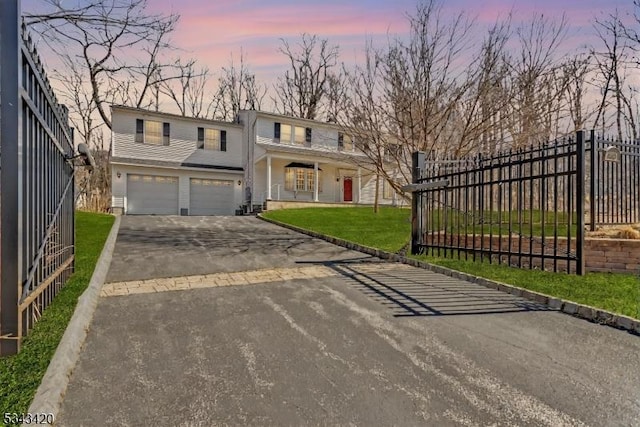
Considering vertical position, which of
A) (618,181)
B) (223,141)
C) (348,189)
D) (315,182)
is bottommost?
(618,181)

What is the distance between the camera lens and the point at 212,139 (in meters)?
23.6

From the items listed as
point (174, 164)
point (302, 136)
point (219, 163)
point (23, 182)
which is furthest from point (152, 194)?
point (23, 182)

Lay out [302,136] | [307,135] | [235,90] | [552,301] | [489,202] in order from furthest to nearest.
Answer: [235,90] → [307,135] → [302,136] → [489,202] → [552,301]

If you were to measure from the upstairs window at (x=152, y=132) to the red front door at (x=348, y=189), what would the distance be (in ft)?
41.1

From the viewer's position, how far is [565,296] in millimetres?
4922

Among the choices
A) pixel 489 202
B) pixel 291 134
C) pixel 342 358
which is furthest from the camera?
pixel 291 134

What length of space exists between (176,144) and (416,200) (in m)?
18.5

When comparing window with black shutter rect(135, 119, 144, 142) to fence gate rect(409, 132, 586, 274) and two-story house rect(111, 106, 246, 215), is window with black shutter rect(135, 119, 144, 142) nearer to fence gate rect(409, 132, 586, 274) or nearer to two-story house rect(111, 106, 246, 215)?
two-story house rect(111, 106, 246, 215)

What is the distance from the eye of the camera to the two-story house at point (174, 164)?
2075cm

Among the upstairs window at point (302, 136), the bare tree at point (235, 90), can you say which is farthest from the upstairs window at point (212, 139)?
the bare tree at point (235, 90)

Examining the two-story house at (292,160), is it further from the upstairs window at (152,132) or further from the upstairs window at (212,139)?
the upstairs window at (152,132)

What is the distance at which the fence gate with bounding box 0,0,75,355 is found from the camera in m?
2.73

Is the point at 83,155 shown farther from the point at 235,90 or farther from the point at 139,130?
the point at 235,90

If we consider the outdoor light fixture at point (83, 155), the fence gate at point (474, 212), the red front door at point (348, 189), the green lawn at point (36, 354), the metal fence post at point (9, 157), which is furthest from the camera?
Answer: the red front door at point (348, 189)
